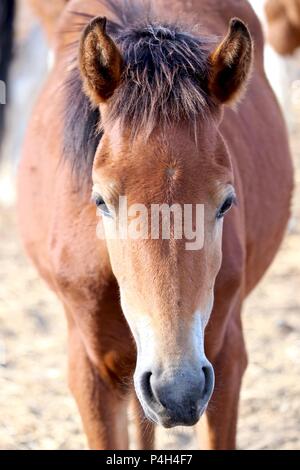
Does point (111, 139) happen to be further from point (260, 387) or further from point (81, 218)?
point (260, 387)

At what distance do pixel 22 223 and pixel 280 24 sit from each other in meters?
2.44

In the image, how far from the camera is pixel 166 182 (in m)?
1.96

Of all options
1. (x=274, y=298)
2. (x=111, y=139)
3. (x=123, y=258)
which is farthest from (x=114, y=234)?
(x=274, y=298)

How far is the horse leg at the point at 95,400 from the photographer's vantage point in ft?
8.43

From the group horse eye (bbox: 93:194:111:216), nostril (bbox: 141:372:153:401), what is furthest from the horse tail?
nostril (bbox: 141:372:153:401)

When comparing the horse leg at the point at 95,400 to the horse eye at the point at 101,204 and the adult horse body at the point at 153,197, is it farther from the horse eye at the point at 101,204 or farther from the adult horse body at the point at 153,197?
the horse eye at the point at 101,204

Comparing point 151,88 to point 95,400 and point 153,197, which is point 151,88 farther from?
point 95,400

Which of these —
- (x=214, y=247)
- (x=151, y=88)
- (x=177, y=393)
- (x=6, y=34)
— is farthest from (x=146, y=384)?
(x=6, y=34)

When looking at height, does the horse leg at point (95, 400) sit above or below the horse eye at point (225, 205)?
below

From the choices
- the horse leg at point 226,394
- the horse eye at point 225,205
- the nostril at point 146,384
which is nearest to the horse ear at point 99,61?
the horse eye at point 225,205

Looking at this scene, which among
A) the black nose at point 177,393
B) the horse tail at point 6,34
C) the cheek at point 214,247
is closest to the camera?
the black nose at point 177,393

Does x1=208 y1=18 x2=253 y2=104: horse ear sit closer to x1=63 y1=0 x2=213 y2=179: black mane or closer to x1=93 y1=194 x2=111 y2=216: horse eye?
x1=63 y1=0 x2=213 y2=179: black mane

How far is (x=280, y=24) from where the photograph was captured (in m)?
4.99

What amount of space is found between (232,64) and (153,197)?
15.9 inches
